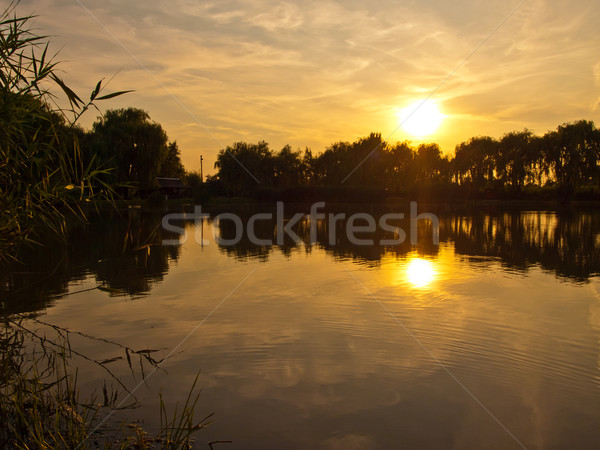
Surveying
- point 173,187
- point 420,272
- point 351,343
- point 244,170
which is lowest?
point 351,343

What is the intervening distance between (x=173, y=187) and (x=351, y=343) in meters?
75.4

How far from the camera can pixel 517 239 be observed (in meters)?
20.9

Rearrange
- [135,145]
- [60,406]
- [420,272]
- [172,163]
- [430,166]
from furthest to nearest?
[430,166] → [172,163] → [135,145] → [420,272] → [60,406]

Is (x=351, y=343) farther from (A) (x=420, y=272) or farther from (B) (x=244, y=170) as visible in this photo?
(B) (x=244, y=170)

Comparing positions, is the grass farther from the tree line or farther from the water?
the tree line

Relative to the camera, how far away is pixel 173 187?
7862 cm

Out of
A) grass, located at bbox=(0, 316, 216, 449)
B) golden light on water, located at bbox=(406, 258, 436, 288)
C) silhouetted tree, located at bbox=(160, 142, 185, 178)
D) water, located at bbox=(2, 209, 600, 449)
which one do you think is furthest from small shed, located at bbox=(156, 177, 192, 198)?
grass, located at bbox=(0, 316, 216, 449)

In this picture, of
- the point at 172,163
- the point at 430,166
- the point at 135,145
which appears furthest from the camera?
the point at 430,166

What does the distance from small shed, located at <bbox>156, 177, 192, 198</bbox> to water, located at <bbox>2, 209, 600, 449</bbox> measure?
6565cm

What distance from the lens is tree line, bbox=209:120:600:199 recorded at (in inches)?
2653

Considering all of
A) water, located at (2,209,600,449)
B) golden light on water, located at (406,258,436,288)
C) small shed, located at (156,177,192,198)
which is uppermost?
small shed, located at (156,177,192,198)

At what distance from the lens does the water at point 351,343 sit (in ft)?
14.7

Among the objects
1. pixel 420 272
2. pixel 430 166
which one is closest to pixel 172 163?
pixel 430 166

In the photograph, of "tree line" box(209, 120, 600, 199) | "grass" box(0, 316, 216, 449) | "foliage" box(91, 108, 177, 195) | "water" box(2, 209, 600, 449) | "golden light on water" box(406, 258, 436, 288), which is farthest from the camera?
"tree line" box(209, 120, 600, 199)
